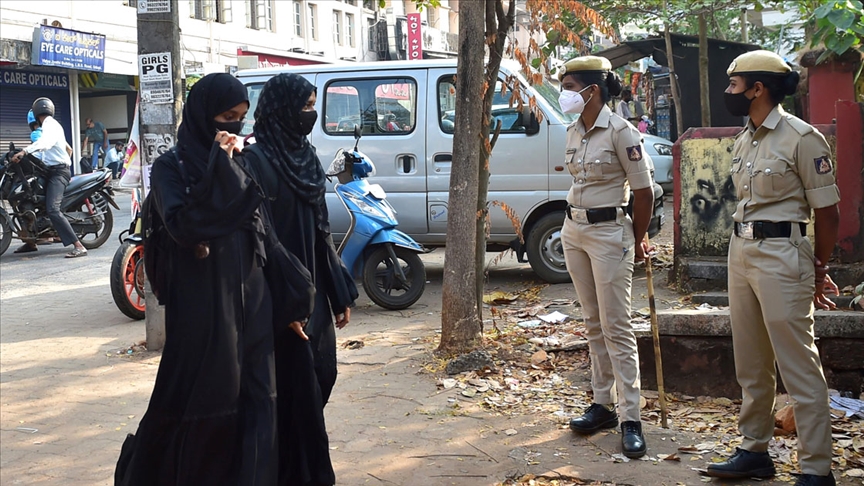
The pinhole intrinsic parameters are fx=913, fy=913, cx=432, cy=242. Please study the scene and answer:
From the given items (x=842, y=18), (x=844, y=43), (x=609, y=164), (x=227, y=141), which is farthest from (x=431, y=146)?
(x=227, y=141)

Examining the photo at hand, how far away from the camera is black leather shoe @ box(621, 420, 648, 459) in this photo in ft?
14.1

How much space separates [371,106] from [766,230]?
576 cm

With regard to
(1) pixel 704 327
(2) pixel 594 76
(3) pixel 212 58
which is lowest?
(1) pixel 704 327

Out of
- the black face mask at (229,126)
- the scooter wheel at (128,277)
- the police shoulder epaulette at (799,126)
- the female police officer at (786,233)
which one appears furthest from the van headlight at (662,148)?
the black face mask at (229,126)

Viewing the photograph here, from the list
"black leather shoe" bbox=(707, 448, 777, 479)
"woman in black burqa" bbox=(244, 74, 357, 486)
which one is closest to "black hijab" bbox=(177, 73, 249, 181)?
"woman in black burqa" bbox=(244, 74, 357, 486)

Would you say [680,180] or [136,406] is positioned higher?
[680,180]

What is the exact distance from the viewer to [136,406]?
5609 millimetres

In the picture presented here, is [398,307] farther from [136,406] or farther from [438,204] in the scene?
[136,406]

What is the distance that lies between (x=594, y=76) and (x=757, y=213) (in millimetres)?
1137

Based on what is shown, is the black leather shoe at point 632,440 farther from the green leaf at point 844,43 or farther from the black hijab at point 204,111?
the green leaf at point 844,43

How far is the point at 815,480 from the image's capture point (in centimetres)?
369

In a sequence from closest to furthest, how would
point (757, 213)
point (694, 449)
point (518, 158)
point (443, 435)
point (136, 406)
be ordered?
point (757, 213)
point (694, 449)
point (443, 435)
point (136, 406)
point (518, 158)

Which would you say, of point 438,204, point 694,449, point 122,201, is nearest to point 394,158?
point 438,204

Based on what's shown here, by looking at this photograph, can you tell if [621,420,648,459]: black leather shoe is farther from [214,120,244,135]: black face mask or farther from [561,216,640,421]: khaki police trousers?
[214,120,244,135]: black face mask
